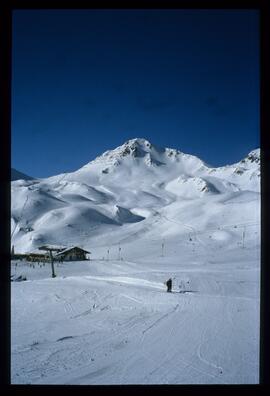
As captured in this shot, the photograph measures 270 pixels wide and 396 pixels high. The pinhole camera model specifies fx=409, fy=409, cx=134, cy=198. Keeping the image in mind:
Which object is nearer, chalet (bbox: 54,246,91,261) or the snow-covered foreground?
the snow-covered foreground

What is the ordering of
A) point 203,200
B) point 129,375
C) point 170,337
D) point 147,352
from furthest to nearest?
1. point 203,200
2. point 170,337
3. point 147,352
4. point 129,375

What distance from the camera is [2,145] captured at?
2012 mm

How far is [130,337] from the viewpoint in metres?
6.67

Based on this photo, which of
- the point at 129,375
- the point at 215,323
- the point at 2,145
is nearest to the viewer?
the point at 2,145

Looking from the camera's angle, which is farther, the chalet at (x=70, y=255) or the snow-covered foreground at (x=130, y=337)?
the chalet at (x=70, y=255)

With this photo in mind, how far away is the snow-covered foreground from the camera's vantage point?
438cm

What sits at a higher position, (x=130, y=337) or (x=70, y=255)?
(x=130, y=337)

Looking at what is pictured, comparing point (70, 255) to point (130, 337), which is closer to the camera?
point (130, 337)

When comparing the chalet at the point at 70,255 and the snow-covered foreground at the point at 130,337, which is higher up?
the snow-covered foreground at the point at 130,337

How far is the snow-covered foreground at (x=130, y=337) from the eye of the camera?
4375mm

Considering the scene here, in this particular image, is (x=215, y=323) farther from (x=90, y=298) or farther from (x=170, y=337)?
(x=90, y=298)

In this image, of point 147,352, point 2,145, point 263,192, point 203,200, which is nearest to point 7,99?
point 2,145

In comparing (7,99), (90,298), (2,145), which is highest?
(7,99)
